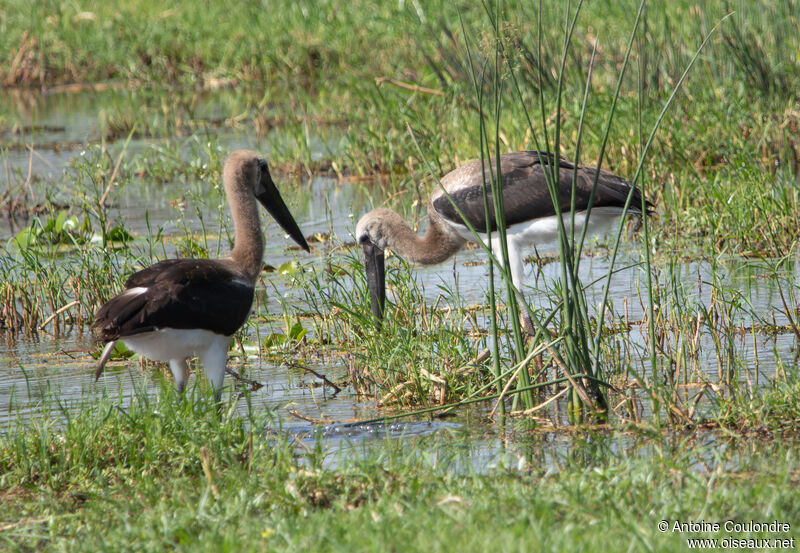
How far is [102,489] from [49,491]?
0.56 ft

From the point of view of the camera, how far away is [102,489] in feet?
12.9

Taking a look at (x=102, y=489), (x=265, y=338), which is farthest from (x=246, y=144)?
(x=102, y=489)

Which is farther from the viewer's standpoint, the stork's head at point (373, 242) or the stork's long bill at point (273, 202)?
the stork's head at point (373, 242)

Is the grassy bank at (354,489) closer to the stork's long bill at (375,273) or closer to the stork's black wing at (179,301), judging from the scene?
the stork's black wing at (179,301)

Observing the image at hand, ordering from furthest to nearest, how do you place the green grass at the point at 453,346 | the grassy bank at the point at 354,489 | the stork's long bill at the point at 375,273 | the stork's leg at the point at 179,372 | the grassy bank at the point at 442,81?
the grassy bank at the point at 442,81 < the stork's long bill at the point at 375,273 < the stork's leg at the point at 179,372 < the green grass at the point at 453,346 < the grassy bank at the point at 354,489

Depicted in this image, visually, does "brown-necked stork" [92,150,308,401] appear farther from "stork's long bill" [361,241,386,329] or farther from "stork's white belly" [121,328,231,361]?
"stork's long bill" [361,241,386,329]

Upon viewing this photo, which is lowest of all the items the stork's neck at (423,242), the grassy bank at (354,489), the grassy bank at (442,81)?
the grassy bank at (354,489)

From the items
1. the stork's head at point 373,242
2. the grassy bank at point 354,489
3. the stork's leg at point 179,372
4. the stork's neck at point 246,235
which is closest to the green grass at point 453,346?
the grassy bank at point 354,489

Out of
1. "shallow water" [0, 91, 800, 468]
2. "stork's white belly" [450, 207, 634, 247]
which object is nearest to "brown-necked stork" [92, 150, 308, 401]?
"shallow water" [0, 91, 800, 468]

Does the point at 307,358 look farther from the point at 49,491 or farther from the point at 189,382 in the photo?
the point at 49,491

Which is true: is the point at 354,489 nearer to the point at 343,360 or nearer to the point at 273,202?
the point at 343,360

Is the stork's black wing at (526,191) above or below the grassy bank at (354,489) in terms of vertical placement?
above

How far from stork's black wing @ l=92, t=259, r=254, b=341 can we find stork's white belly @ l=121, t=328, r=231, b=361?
0.04 m

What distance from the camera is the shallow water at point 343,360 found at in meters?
4.50
